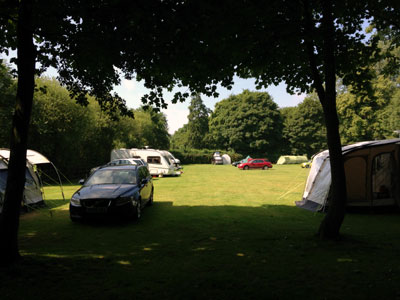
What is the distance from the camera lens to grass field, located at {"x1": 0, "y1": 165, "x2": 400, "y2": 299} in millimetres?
4043

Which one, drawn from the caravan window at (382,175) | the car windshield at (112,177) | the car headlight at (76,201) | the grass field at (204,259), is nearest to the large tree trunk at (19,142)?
the grass field at (204,259)

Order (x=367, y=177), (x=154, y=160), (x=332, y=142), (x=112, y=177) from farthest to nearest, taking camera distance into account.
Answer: (x=154, y=160) → (x=367, y=177) → (x=112, y=177) → (x=332, y=142)

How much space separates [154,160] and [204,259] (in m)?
21.0

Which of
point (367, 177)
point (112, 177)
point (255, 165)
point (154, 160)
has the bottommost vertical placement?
point (255, 165)

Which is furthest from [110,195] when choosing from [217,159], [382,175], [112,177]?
Answer: [217,159]

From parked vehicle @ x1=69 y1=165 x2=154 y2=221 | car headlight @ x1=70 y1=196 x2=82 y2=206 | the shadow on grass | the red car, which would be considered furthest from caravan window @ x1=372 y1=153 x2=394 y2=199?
Answer: the red car

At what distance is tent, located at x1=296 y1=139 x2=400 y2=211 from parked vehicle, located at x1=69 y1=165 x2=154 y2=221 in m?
6.48

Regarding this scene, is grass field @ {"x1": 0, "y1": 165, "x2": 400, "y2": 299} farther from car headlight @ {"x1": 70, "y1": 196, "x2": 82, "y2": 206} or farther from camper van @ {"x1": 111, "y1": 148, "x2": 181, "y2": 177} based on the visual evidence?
camper van @ {"x1": 111, "y1": 148, "x2": 181, "y2": 177}

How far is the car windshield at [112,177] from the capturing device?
9.42 metres

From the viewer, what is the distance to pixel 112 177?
9625 millimetres

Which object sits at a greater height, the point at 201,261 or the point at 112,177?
the point at 112,177

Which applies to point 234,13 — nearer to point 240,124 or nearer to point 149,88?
point 149,88

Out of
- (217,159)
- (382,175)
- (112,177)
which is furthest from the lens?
(217,159)

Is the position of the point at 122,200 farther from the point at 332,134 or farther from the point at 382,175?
the point at 382,175
